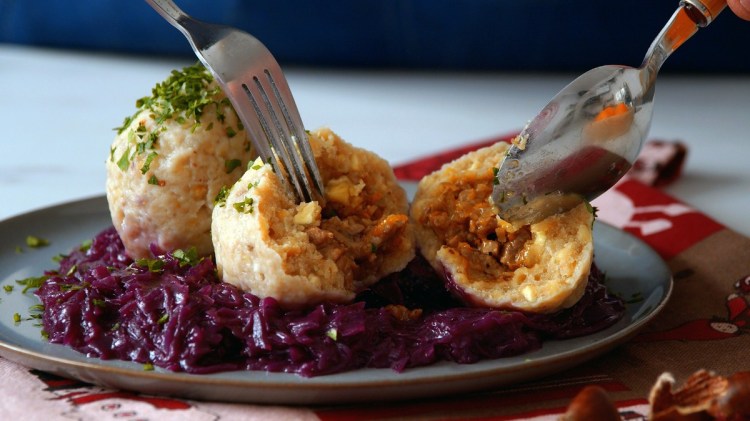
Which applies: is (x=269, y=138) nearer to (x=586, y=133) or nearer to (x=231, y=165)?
(x=231, y=165)

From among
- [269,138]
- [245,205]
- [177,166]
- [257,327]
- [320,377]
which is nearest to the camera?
[320,377]

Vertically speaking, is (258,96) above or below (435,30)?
above

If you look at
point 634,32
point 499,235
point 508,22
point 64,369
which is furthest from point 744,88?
point 64,369

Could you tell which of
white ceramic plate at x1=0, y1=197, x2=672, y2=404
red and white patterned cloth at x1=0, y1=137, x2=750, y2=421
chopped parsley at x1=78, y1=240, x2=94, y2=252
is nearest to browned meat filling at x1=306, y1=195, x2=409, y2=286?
white ceramic plate at x1=0, y1=197, x2=672, y2=404

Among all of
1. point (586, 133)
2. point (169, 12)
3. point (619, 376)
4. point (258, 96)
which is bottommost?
point (619, 376)

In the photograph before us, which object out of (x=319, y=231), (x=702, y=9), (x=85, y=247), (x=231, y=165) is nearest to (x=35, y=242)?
(x=85, y=247)

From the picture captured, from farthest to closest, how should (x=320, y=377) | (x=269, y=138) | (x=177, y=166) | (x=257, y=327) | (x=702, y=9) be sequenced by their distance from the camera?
(x=177, y=166) < (x=269, y=138) < (x=702, y=9) < (x=257, y=327) < (x=320, y=377)

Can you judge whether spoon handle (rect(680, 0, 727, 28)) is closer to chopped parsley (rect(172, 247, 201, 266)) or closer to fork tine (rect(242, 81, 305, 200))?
fork tine (rect(242, 81, 305, 200))

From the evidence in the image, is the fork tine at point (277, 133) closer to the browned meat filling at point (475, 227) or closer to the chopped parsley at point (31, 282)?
the browned meat filling at point (475, 227)
